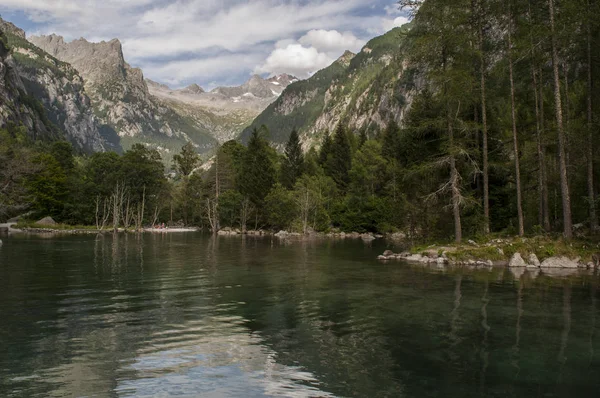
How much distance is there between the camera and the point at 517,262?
30359 millimetres

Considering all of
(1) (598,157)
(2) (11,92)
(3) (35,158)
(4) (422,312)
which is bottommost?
(4) (422,312)

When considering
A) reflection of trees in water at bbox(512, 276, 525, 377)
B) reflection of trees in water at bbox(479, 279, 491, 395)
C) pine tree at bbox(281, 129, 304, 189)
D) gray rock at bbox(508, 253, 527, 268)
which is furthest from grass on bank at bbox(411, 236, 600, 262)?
pine tree at bbox(281, 129, 304, 189)

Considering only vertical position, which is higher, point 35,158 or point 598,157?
point 35,158

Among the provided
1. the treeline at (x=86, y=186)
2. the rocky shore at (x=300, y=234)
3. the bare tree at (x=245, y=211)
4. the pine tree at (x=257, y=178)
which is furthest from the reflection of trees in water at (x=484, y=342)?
the pine tree at (x=257, y=178)

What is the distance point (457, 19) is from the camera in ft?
114

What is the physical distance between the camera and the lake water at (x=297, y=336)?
9.00 meters

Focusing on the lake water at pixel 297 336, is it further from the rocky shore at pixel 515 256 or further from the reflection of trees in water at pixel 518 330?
the rocky shore at pixel 515 256

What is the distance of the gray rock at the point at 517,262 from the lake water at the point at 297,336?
539 cm

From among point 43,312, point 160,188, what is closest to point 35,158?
point 160,188

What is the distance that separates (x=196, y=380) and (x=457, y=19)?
33955 millimetres

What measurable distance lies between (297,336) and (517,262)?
22857 mm

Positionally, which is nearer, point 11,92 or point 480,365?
point 480,365

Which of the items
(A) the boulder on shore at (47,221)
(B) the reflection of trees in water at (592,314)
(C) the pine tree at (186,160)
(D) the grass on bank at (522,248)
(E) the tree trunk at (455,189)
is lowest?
(B) the reflection of trees in water at (592,314)

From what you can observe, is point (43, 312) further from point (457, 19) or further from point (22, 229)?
point (22, 229)
